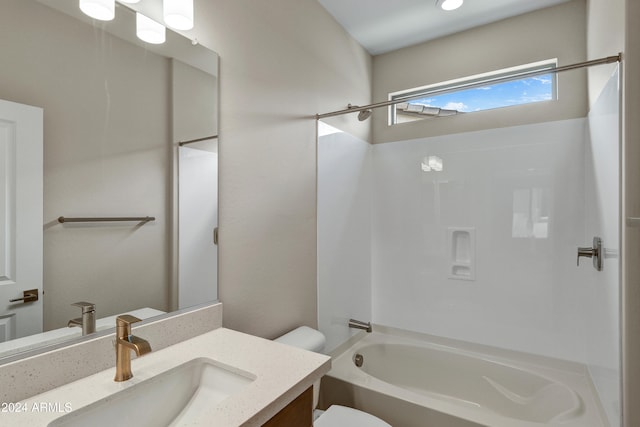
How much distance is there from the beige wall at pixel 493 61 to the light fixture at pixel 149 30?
1.88 meters

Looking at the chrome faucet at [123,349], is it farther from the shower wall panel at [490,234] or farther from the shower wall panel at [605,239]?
→ the shower wall panel at [490,234]

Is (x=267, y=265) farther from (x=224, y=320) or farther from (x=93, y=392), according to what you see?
(x=93, y=392)

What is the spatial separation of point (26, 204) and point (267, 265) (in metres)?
1.00

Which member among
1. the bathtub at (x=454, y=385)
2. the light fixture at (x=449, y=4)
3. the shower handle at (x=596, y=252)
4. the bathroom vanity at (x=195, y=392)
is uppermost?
the light fixture at (x=449, y=4)

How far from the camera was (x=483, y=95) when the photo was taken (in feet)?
8.04

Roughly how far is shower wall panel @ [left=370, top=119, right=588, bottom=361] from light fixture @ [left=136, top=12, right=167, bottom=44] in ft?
6.17

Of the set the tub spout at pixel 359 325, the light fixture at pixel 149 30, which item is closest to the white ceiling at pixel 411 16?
the light fixture at pixel 149 30

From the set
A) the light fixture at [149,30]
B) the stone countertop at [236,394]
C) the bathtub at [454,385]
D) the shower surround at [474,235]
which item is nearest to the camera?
the stone countertop at [236,394]

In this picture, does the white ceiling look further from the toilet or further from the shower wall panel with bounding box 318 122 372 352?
the toilet

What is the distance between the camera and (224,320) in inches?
56.9

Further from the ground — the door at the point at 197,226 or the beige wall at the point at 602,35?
the beige wall at the point at 602,35

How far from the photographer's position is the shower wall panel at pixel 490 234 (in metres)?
2.11

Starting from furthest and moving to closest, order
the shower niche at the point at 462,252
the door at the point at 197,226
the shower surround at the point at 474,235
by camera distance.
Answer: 1. the shower niche at the point at 462,252
2. the shower surround at the point at 474,235
3. the door at the point at 197,226

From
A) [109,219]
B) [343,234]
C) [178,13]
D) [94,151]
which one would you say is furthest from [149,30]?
[343,234]
